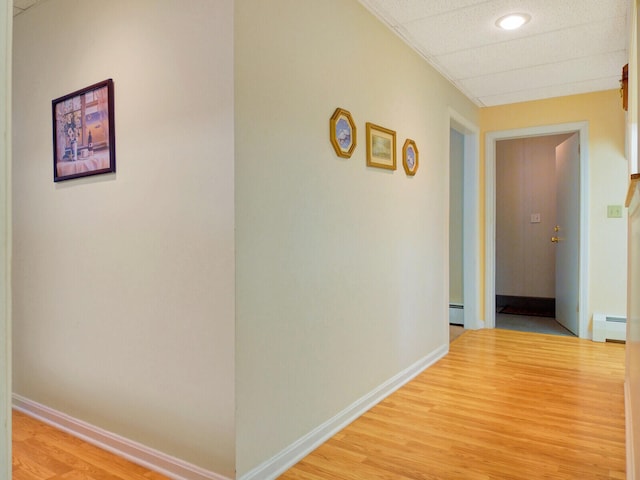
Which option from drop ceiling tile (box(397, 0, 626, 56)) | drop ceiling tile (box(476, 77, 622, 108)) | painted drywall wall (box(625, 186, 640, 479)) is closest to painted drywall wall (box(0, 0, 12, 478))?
painted drywall wall (box(625, 186, 640, 479))

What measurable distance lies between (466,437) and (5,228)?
223 cm

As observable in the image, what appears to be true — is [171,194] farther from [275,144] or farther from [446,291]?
[446,291]

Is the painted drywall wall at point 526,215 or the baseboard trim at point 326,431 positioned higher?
the painted drywall wall at point 526,215

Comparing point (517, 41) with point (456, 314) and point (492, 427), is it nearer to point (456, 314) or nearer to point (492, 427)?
point (492, 427)

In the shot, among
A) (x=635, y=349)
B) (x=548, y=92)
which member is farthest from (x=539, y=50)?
(x=635, y=349)

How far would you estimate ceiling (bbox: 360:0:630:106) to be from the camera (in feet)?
8.25

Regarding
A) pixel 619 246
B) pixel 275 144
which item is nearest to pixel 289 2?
pixel 275 144

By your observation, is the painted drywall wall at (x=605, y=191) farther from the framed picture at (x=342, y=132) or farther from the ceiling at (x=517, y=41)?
the framed picture at (x=342, y=132)

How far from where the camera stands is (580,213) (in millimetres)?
4172

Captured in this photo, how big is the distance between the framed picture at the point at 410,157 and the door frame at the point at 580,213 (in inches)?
73.1

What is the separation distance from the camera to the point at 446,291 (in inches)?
145

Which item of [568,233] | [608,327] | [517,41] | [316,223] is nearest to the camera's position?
[316,223]

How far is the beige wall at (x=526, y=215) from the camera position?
18.5ft

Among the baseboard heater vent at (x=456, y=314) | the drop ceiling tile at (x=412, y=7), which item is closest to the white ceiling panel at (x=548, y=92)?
the drop ceiling tile at (x=412, y=7)
